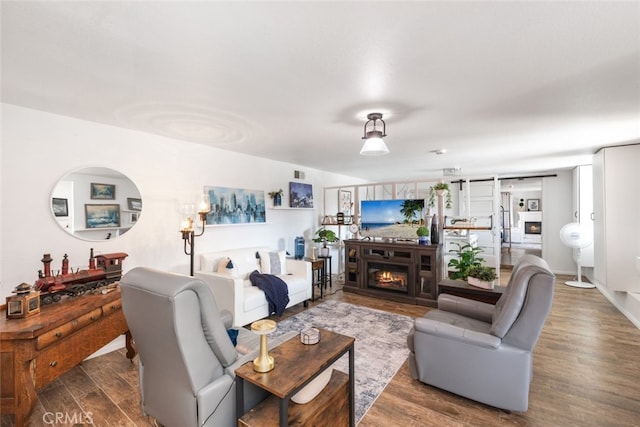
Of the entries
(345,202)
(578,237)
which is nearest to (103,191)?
(345,202)

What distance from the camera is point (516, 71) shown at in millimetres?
1784

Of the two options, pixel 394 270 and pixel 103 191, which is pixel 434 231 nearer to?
pixel 394 270

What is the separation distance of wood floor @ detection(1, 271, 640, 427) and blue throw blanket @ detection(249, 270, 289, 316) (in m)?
1.48

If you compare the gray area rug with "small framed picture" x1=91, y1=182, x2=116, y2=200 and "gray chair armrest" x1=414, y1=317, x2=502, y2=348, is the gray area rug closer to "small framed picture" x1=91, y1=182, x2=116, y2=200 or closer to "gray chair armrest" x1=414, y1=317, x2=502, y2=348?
"gray chair armrest" x1=414, y1=317, x2=502, y2=348

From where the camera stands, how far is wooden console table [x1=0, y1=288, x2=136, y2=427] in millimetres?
1594

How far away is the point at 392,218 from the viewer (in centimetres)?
468

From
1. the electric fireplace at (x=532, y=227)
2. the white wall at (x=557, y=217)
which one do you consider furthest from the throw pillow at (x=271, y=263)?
the electric fireplace at (x=532, y=227)

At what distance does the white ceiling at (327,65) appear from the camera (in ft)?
4.14

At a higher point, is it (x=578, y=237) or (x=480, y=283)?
(x=578, y=237)

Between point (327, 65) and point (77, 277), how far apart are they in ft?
8.69

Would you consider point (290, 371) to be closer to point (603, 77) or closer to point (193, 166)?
point (603, 77)

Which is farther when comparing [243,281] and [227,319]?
[243,281]

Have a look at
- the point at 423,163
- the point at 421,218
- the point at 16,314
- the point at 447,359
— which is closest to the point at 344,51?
the point at 447,359

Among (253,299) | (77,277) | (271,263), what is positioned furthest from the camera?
(271,263)
